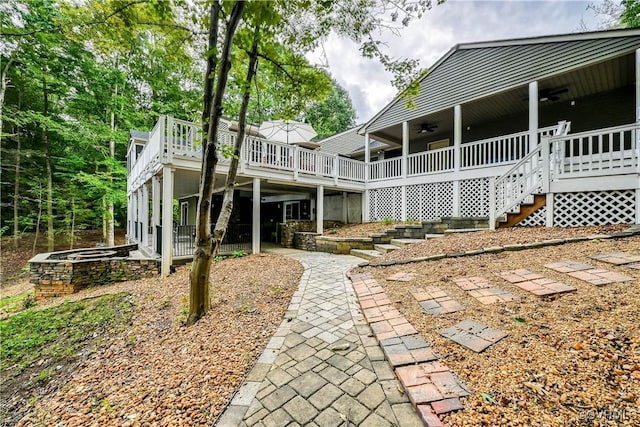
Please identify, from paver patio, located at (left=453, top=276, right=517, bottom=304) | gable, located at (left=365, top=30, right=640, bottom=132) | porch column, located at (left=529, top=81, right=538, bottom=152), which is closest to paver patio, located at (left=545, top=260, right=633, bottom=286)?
paver patio, located at (left=453, top=276, right=517, bottom=304)

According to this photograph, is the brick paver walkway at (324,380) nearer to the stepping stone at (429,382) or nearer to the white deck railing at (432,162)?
the stepping stone at (429,382)

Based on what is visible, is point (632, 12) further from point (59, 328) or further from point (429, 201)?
point (59, 328)

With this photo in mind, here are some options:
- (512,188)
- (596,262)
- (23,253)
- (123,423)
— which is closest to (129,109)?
(23,253)

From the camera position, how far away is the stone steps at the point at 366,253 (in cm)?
711

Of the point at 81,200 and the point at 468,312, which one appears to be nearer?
the point at 468,312

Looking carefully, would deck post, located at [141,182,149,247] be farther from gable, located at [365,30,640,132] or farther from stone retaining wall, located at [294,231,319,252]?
gable, located at [365,30,640,132]

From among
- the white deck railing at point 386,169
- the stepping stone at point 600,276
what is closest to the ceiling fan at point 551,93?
the white deck railing at point 386,169

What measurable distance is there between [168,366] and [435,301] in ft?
9.81

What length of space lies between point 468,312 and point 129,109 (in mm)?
18556

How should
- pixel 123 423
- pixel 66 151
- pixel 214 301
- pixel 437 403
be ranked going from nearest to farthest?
pixel 437 403 < pixel 123 423 < pixel 214 301 < pixel 66 151

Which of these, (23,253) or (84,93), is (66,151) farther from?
(23,253)

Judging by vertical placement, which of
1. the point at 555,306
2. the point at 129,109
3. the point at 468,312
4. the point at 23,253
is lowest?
the point at 23,253

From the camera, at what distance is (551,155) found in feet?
19.0

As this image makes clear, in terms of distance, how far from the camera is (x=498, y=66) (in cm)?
798
